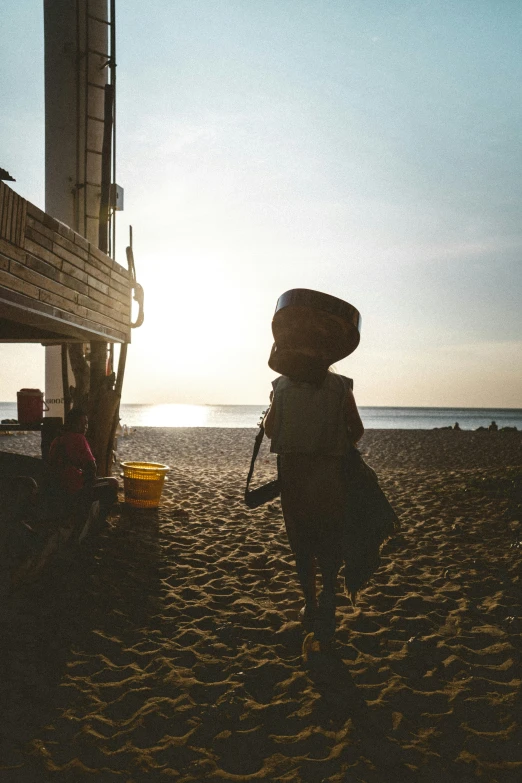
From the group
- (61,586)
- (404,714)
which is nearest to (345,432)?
(404,714)

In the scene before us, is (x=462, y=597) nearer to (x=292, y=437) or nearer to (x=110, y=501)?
(x=292, y=437)

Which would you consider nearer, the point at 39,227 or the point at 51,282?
the point at 39,227

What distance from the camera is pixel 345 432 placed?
11.7ft

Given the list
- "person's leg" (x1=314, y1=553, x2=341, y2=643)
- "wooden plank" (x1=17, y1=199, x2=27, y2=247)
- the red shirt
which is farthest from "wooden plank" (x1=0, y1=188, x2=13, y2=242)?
"person's leg" (x1=314, y1=553, x2=341, y2=643)

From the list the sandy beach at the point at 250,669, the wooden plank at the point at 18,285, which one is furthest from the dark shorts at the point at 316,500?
the wooden plank at the point at 18,285

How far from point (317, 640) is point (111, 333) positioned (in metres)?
5.08

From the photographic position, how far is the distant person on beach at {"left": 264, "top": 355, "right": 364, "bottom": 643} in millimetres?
3516

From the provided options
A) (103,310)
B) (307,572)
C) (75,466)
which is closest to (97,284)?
(103,310)

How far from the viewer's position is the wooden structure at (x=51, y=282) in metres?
4.51

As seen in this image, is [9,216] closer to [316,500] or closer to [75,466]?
[75,466]

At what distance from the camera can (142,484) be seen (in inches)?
322

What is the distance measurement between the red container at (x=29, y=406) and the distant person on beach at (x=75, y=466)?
1.93 metres

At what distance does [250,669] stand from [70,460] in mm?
3219

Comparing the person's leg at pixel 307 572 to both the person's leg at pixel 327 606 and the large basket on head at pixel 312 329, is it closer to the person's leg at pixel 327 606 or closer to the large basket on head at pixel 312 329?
the person's leg at pixel 327 606
